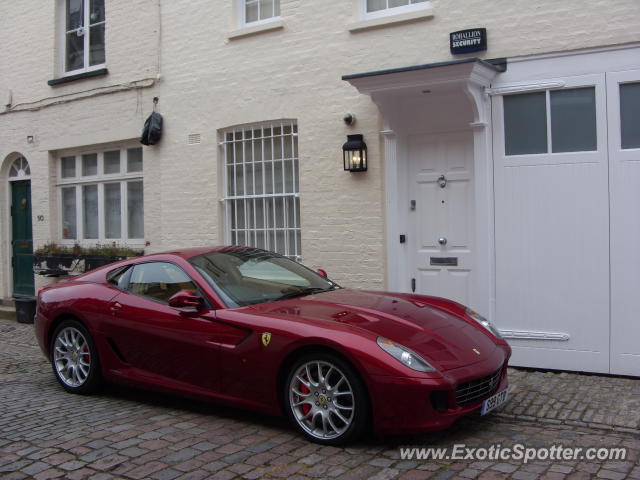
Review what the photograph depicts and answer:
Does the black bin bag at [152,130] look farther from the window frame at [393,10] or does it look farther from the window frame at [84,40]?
the window frame at [393,10]

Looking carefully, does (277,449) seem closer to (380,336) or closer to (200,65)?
(380,336)

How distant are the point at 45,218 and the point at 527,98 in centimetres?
862

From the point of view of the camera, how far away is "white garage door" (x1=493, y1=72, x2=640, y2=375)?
658 cm

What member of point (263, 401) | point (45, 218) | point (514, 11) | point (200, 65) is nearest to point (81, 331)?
point (263, 401)

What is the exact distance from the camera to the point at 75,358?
6.40 meters

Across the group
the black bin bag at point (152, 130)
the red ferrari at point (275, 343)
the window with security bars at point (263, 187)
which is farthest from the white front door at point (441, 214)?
the black bin bag at point (152, 130)

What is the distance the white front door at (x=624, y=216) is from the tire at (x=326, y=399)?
3343mm

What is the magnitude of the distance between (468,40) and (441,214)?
1.94 metres

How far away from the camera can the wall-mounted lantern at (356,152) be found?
8.08 meters

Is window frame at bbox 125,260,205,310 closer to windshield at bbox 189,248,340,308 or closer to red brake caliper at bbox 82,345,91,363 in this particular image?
windshield at bbox 189,248,340,308

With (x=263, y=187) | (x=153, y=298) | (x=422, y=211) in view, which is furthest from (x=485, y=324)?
(x=263, y=187)

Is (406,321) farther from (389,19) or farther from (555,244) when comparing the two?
(389,19)

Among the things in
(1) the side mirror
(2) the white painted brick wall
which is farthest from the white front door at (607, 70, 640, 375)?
(1) the side mirror

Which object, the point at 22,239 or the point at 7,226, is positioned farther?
the point at 7,226
